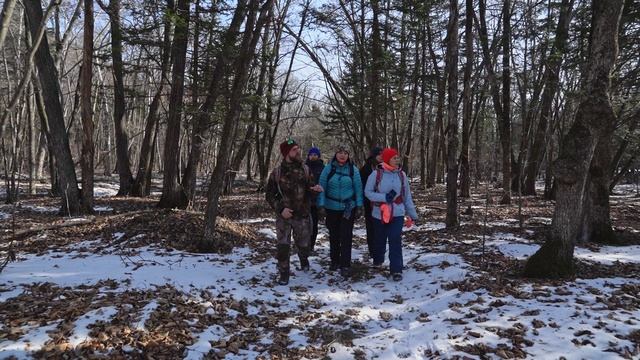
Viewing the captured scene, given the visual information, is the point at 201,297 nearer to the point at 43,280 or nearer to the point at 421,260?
the point at 43,280

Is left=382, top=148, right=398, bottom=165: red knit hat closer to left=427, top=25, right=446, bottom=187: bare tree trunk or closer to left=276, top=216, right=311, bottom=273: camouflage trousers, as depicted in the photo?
left=276, top=216, right=311, bottom=273: camouflage trousers

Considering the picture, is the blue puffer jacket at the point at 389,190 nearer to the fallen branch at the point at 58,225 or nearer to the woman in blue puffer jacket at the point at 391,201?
the woman in blue puffer jacket at the point at 391,201

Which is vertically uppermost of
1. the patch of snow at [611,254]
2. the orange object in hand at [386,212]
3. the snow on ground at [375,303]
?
the orange object in hand at [386,212]

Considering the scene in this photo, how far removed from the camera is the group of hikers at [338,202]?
6488 millimetres

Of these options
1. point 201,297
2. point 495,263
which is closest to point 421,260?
point 495,263

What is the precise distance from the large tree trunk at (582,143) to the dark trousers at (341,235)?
2594 millimetres

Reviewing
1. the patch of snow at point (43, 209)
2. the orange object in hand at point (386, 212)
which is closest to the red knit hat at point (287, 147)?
Result: the orange object in hand at point (386, 212)

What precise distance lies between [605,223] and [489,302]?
5212 millimetres

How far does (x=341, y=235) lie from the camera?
7027 millimetres

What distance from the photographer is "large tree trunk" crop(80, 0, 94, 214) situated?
1088cm

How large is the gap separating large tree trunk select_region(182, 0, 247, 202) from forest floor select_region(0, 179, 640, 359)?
2.72 meters

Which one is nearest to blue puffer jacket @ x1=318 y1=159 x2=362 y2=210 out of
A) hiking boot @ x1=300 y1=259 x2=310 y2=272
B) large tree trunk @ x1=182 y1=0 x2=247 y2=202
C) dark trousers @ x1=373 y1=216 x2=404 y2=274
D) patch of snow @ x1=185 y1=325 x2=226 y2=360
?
dark trousers @ x1=373 y1=216 x2=404 y2=274

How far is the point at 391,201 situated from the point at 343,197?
29.4 inches

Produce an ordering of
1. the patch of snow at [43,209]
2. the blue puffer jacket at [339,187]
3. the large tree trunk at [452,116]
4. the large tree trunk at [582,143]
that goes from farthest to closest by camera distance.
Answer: the patch of snow at [43,209] → the large tree trunk at [452,116] → the blue puffer jacket at [339,187] → the large tree trunk at [582,143]
